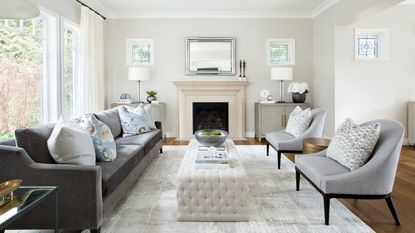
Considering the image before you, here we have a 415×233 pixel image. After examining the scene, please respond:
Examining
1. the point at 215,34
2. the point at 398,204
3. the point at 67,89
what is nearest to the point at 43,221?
the point at 398,204

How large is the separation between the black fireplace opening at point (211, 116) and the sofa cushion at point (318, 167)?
3.84m

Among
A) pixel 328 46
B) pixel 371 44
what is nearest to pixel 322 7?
pixel 328 46

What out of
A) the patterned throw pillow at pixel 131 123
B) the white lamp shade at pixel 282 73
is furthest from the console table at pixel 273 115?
the patterned throw pillow at pixel 131 123

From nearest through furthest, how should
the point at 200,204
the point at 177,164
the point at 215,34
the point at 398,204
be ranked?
the point at 200,204 < the point at 398,204 < the point at 177,164 < the point at 215,34

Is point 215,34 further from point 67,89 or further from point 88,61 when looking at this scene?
point 67,89

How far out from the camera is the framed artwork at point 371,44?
593cm

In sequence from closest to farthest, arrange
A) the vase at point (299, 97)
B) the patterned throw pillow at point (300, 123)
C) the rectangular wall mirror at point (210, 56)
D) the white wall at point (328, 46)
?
the patterned throw pillow at point (300, 123)
the white wall at point (328, 46)
the vase at point (299, 97)
the rectangular wall mirror at point (210, 56)

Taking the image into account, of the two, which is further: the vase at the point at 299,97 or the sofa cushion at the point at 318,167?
the vase at the point at 299,97

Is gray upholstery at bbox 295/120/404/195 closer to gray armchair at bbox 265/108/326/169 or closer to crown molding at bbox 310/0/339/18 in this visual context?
gray armchair at bbox 265/108/326/169

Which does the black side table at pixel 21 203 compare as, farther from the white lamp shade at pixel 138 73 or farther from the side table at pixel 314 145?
the white lamp shade at pixel 138 73

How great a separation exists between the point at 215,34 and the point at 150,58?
1.58 metres

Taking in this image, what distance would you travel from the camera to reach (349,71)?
5836 mm

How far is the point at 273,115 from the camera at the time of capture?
6453mm

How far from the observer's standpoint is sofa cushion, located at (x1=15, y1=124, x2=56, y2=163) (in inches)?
85.6
